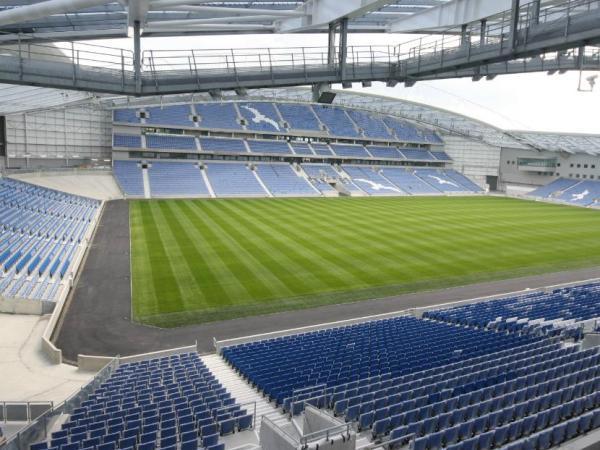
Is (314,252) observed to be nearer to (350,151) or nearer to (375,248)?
(375,248)

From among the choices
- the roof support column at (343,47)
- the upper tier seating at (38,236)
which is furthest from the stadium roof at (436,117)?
the roof support column at (343,47)

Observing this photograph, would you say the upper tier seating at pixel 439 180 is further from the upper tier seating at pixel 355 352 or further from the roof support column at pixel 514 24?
the roof support column at pixel 514 24

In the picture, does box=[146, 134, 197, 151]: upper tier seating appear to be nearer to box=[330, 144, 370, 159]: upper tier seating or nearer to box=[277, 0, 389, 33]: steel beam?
box=[330, 144, 370, 159]: upper tier seating

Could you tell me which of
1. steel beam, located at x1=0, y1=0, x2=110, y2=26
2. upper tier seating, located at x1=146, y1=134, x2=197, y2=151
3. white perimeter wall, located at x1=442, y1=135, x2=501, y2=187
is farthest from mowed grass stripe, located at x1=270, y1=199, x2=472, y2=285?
white perimeter wall, located at x1=442, y1=135, x2=501, y2=187

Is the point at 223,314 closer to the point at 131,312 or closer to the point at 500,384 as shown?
the point at 131,312

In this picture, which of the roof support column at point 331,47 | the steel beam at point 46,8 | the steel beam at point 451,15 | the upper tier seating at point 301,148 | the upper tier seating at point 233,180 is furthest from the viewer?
the upper tier seating at point 301,148

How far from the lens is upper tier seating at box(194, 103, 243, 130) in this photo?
60812 mm

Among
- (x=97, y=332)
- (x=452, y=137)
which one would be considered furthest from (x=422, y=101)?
(x=97, y=332)

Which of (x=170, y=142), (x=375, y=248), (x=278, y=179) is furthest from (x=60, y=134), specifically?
(x=375, y=248)

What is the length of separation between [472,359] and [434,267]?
14.5m

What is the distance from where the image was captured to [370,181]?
6444 cm

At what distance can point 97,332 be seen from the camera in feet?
51.3

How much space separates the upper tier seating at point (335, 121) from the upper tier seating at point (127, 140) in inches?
1068

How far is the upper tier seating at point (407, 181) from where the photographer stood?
6506 cm
